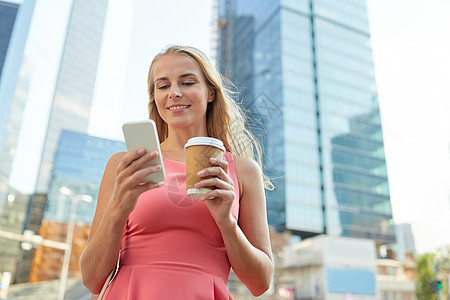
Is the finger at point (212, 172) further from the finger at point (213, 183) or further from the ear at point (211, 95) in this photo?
Answer: the ear at point (211, 95)

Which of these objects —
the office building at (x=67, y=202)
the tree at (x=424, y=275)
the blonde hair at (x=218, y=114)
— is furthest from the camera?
the tree at (x=424, y=275)

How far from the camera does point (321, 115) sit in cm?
4606

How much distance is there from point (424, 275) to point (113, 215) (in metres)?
39.9

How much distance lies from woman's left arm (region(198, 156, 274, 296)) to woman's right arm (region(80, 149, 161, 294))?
180 mm

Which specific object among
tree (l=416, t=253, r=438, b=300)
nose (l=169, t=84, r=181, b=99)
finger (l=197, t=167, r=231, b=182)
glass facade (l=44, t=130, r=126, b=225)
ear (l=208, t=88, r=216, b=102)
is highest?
glass facade (l=44, t=130, r=126, b=225)

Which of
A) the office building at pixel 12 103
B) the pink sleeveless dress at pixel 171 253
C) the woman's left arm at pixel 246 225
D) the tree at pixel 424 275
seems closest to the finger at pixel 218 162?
the woman's left arm at pixel 246 225

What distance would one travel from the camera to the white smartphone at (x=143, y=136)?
90 centimetres

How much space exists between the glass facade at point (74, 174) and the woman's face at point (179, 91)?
61.8 ft

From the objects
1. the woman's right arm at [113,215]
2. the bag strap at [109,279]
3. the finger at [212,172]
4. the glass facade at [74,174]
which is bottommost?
the bag strap at [109,279]

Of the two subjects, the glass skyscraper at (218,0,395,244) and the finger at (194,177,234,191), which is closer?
the finger at (194,177,234,191)

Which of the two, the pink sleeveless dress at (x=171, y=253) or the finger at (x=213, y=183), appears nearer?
the finger at (x=213, y=183)

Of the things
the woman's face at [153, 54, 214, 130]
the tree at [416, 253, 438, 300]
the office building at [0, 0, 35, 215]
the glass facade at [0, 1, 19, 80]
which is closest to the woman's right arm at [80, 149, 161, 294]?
the woman's face at [153, 54, 214, 130]

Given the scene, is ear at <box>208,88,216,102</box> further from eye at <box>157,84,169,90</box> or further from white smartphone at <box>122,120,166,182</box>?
white smartphone at <box>122,120,166,182</box>

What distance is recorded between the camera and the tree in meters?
33.6
